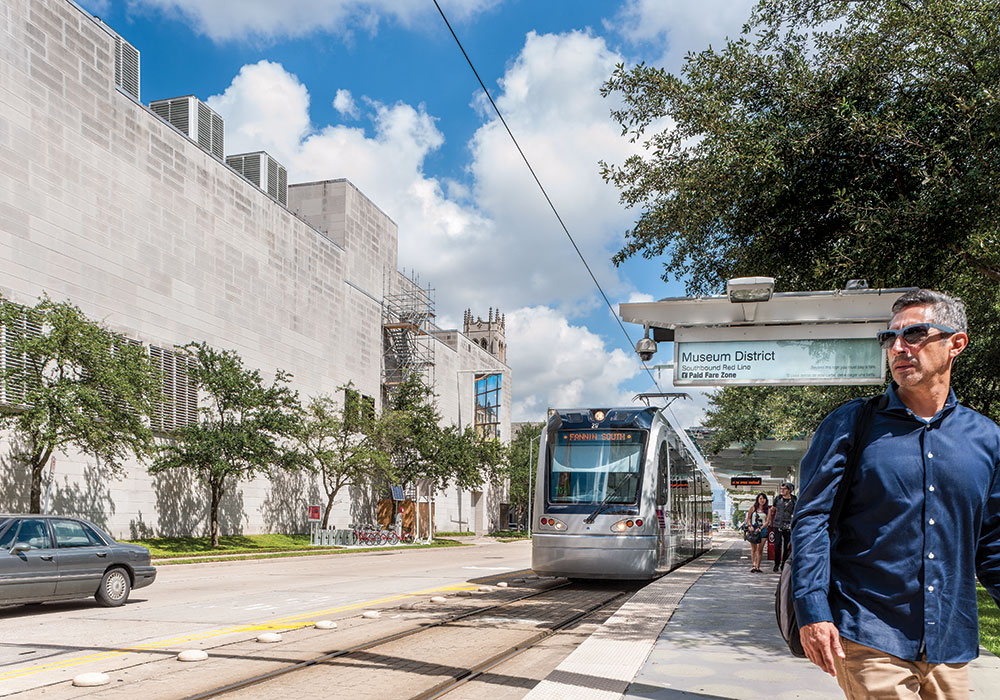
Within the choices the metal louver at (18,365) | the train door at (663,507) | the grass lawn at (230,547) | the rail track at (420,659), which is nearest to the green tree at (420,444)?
the grass lawn at (230,547)

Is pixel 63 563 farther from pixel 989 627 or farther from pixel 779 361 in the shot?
pixel 989 627

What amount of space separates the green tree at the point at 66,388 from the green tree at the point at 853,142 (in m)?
18.0

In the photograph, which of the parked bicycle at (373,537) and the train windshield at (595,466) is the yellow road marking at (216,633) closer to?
the train windshield at (595,466)

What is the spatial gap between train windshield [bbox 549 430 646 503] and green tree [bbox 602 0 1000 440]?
195 inches

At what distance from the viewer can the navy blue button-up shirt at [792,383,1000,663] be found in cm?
292

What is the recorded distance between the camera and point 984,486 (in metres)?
3.00

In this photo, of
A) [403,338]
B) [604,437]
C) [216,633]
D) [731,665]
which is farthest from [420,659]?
[403,338]

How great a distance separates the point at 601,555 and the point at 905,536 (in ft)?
43.6

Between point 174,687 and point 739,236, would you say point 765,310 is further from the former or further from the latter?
point 174,687

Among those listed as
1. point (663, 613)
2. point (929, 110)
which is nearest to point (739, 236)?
point (929, 110)

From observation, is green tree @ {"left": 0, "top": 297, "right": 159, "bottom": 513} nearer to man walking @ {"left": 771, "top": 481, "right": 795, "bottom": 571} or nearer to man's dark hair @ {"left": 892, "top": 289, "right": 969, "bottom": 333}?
man walking @ {"left": 771, "top": 481, "right": 795, "bottom": 571}

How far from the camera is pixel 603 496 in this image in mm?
16344

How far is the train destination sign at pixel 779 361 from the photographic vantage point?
11.9m

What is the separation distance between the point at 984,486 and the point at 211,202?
3781 cm
